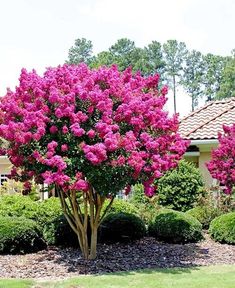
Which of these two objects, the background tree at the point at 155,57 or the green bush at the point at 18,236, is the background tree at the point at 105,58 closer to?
the background tree at the point at 155,57

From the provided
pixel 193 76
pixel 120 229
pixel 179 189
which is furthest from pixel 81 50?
pixel 120 229

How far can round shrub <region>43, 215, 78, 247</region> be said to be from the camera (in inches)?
504

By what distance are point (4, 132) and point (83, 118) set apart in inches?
61.0

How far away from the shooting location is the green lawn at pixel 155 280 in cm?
911

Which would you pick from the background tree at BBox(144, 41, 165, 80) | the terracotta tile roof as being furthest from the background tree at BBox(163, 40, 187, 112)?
the terracotta tile roof

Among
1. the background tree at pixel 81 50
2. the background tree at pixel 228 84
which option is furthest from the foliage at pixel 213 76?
the background tree at pixel 81 50

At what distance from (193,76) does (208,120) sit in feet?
153

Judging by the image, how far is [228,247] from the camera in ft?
41.9

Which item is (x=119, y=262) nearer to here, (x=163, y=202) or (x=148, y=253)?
(x=148, y=253)

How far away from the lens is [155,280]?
31.1 feet

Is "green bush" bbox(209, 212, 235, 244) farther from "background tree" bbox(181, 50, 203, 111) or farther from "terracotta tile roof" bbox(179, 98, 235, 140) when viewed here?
"background tree" bbox(181, 50, 203, 111)

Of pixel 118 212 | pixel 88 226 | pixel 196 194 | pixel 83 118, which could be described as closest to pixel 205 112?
pixel 196 194

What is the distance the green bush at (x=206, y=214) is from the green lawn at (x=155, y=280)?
4.64m

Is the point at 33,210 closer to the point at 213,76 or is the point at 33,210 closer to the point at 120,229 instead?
the point at 120,229
